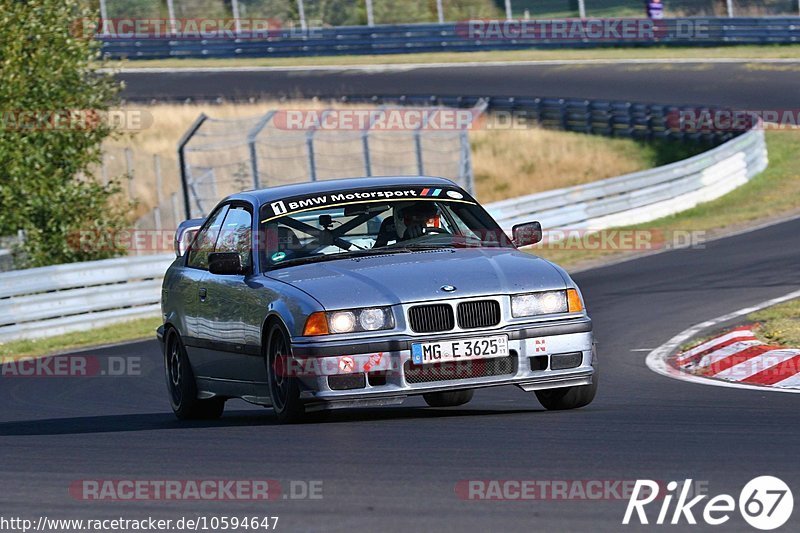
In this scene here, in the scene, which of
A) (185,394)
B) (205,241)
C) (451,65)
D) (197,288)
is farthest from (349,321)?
(451,65)

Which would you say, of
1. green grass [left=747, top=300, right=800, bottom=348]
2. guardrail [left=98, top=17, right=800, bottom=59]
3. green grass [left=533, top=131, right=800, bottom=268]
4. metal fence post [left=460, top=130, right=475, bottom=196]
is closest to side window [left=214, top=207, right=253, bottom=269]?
green grass [left=747, top=300, right=800, bottom=348]

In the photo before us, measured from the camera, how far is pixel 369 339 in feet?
25.8

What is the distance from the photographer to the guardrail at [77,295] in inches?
731

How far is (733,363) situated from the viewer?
1096 centimetres

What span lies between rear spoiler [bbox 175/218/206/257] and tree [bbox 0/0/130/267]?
1138 centimetres

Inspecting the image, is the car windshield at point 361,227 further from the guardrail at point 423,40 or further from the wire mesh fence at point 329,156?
the guardrail at point 423,40

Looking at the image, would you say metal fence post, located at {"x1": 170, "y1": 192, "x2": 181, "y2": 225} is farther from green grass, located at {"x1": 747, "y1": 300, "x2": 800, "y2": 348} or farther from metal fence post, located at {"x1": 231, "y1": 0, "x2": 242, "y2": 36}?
metal fence post, located at {"x1": 231, "y1": 0, "x2": 242, "y2": 36}

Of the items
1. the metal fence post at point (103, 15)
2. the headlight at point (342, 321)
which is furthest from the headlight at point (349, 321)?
the metal fence post at point (103, 15)

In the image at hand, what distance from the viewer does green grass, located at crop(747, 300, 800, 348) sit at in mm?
11297

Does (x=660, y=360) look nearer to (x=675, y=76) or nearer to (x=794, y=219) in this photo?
(x=794, y=219)

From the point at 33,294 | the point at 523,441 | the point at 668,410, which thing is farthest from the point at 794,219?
the point at 523,441

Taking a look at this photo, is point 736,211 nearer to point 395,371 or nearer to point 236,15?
point 395,371

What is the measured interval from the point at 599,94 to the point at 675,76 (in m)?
3.07

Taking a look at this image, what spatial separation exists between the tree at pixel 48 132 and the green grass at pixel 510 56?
55.5 ft
